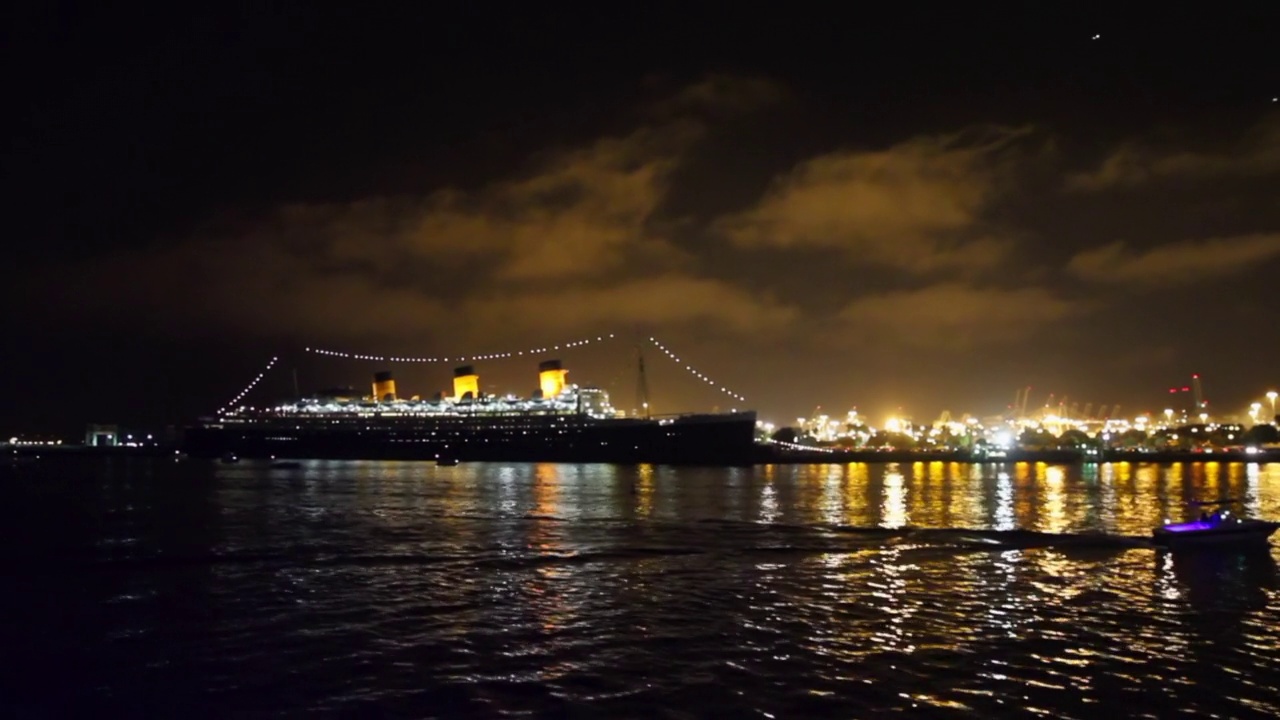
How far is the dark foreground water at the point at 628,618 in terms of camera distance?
→ 12844mm

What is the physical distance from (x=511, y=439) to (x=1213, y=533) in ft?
252

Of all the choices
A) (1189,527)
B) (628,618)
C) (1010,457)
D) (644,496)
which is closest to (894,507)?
(644,496)

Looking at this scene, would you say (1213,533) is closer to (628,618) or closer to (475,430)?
(628,618)

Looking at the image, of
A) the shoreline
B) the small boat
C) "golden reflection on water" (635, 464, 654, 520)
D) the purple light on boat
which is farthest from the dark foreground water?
the shoreline

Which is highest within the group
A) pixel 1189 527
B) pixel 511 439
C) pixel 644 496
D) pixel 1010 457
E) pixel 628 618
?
pixel 511 439

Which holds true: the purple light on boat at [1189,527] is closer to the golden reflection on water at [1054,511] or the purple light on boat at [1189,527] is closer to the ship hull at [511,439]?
the golden reflection on water at [1054,511]

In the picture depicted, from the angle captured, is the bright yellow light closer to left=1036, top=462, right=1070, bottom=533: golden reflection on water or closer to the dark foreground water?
left=1036, top=462, right=1070, bottom=533: golden reflection on water

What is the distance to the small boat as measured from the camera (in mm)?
27031

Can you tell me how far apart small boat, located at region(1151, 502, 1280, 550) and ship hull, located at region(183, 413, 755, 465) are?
217 ft

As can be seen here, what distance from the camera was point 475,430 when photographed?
100000 mm

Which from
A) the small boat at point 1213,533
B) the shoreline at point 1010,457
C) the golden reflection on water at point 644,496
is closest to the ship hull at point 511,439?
the shoreline at point 1010,457

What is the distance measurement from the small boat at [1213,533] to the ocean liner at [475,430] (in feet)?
217

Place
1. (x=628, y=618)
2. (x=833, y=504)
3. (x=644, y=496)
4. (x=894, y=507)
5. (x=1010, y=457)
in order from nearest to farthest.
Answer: (x=628, y=618) → (x=894, y=507) → (x=833, y=504) → (x=644, y=496) → (x=1010, y=457)

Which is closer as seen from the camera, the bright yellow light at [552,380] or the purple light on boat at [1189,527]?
the purple light on boat at [1189,527]
